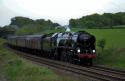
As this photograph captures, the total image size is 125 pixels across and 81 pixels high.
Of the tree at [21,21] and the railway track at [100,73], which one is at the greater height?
the tree at [21,21]

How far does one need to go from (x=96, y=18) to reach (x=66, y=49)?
7242 centimetres

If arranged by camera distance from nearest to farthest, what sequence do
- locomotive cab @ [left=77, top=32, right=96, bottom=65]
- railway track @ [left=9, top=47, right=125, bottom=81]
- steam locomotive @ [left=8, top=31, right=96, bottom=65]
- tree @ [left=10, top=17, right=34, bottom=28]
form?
railway track @ [left=9, top=47, right=125, bottom=81], locomotive cab @ [left=77, top=32, right=96, bottom=65], steam locomotive @ [left=8, top=31, right=96, bottom=65], tree @ [left=10, top=17, right=34, bottom=28]

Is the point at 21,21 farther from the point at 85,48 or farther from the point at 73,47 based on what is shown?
the point at 85,48

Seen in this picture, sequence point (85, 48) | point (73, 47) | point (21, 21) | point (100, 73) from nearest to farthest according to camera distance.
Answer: point (100, 73), point (85, 48), point (73, 47), point (21, 21)

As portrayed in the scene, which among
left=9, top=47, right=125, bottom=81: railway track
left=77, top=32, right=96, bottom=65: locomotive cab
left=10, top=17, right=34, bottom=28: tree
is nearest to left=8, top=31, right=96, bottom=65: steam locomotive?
left=77, top=32, right=96, bottom=65: locomotive cab

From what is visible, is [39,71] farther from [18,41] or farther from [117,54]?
[18,41]

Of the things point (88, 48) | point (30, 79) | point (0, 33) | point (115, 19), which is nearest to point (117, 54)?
point (88, 48)

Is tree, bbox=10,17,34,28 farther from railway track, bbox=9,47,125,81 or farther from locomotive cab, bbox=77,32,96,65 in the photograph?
railway track, bbox=9,47,125,81

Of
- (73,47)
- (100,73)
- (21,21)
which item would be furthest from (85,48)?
(21,21)

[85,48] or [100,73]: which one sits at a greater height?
[85,48]

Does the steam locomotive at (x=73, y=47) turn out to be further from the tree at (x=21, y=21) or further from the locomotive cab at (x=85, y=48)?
the tree at (x=21, y=21)

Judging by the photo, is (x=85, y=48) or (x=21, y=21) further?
(x=21, y=21)

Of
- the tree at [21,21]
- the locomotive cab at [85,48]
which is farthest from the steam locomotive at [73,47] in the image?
the tree at [21,21]

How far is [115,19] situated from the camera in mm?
100812
